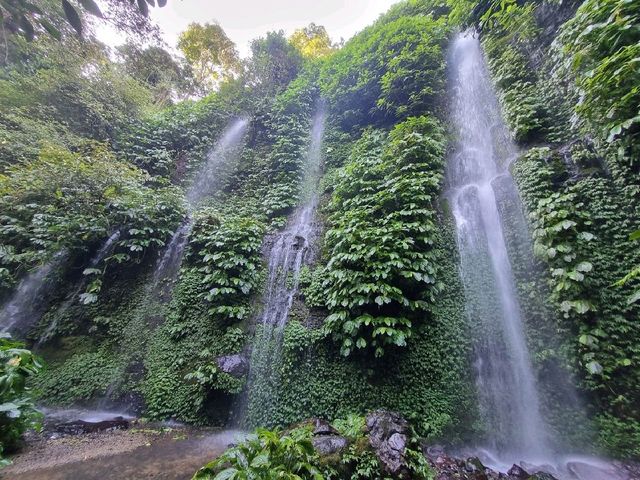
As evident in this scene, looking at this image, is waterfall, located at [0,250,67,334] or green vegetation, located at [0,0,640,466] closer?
green vegetation, located at [0,0,640,466]

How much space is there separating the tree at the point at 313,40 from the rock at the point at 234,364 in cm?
2153

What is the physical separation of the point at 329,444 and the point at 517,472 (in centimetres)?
252

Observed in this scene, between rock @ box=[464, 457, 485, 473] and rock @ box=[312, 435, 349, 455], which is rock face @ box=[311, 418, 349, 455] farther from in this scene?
rock @ box=[464, 457, 485, 473]

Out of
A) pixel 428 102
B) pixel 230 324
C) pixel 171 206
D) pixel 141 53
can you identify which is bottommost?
pixel 230 324

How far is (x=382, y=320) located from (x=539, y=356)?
96.1 inches

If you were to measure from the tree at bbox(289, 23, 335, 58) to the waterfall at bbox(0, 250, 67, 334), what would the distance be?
20.3m

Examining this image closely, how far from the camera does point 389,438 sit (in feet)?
12.2

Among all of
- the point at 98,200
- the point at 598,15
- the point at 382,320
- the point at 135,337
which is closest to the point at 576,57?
the point at 598,15

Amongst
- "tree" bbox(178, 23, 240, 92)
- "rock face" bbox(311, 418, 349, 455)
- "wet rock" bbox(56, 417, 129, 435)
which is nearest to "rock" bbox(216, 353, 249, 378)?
"wet rock" bbox(56, 417, 129, 435)

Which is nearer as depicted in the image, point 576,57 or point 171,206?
point 576,57

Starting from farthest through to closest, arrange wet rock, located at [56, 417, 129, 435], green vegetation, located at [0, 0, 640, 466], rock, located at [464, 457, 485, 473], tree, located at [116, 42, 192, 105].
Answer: tree, located at [116, 42, 192, 105]
wet rock, located at [56, 417, 129, 435]
green vegetation, located at [0, 0, 640, 466]
rock, located at [464, 457, 485, 473]

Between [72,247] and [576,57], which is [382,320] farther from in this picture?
[72,247]

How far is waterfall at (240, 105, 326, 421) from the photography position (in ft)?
17.4

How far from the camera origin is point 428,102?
29.8ft
